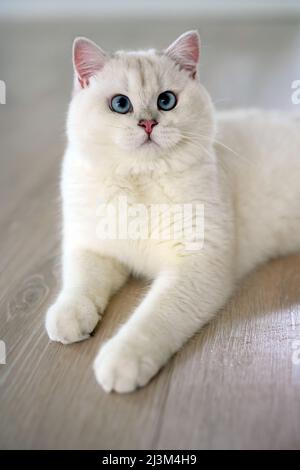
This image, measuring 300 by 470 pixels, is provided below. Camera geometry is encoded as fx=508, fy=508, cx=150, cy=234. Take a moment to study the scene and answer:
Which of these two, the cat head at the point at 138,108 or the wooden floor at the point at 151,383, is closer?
the wooden floor at the point at 151,383

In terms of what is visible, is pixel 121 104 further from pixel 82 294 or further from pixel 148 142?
pixel 82 294

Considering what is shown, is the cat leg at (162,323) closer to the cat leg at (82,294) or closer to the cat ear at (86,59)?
the cat leg at (82,294)

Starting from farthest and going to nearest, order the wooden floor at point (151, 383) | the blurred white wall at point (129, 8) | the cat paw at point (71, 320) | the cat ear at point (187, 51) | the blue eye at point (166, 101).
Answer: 1. the blurred white wall at point (129, 8)
2. the cat ear at point (187, 51)
3. the blue eye at point (166, 101)
4. the cat paw at point (71, 320)
5. the wooden floor at point (151, 383)

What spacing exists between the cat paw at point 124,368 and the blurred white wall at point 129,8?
259 inches

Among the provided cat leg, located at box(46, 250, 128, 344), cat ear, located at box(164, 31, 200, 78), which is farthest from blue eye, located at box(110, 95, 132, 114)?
cat leg, located at box(46, 250, 128, 344)

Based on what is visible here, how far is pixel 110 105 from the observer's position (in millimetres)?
1744

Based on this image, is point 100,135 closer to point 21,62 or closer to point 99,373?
point 99,373

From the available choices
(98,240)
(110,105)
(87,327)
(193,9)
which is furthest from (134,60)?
(193,9)

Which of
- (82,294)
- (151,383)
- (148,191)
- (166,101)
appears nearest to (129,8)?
(166,101)

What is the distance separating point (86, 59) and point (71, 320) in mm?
912

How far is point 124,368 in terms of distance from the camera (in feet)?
4.62

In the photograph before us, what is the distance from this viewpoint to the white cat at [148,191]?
1.66 metres

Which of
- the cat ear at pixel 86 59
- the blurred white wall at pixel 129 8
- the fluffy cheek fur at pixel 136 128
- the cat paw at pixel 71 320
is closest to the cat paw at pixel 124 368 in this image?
the cat paw at pixel 71 320

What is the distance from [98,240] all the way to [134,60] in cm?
66
